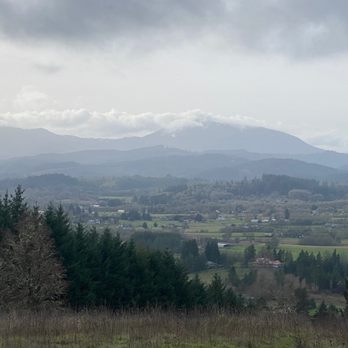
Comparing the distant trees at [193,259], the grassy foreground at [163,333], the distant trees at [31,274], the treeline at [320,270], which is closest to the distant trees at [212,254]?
the distant trees at [193,259]

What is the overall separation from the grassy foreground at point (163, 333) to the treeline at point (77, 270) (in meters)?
5.90

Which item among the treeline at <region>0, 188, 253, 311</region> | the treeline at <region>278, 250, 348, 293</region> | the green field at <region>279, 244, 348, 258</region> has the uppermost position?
the treeline at <region>0, 188, 253, 311</region>

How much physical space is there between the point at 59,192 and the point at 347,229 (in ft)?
339

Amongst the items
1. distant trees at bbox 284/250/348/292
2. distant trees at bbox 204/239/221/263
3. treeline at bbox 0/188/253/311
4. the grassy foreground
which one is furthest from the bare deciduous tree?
distant trees at bbox 204/239/221/263

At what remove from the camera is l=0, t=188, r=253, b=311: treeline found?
16.0 meters

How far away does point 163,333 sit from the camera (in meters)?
8.86

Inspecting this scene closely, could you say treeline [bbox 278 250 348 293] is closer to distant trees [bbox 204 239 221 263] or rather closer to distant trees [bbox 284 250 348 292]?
distant trees [bbox 284 250 348 292]

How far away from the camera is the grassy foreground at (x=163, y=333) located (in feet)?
26.4

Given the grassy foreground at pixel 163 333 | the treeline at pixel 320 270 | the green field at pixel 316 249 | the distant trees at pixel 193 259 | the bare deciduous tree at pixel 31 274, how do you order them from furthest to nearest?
the green field at pixel 316 249 → the distant trees at pixel 193 259 → the treeline at pixel 320 270 → the bare deciduous tree at pixel 31 274 → the grassy foreground at pixel 163 333

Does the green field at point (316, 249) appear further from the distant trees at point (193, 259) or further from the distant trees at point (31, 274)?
the distant trees at point (31, 274)

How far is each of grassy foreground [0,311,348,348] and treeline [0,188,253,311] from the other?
5.90 meters

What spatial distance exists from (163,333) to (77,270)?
1366 cm

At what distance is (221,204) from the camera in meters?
163

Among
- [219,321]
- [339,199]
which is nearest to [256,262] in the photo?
[219,321]
